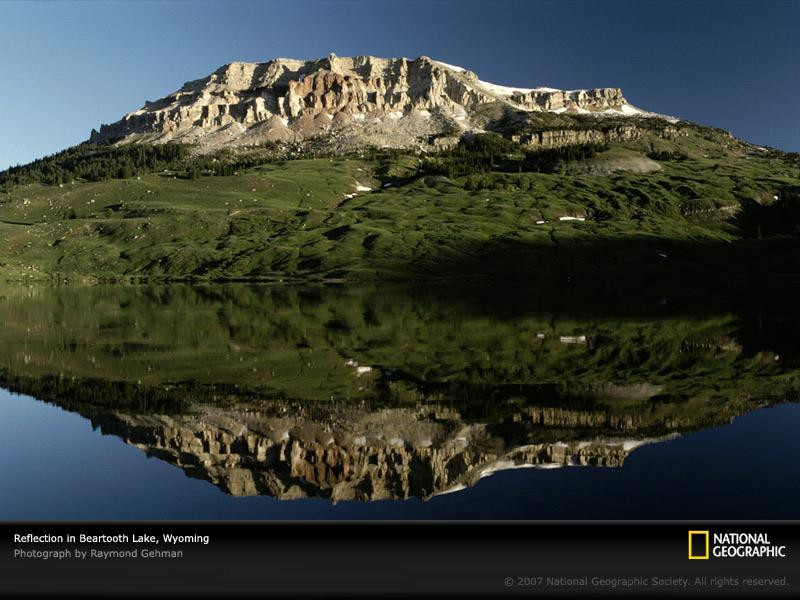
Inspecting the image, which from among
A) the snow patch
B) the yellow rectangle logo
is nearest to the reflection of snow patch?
the yellow rectangle logo

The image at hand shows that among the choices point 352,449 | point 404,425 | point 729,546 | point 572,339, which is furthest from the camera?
point 572,339

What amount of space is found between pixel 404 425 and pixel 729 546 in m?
23.0

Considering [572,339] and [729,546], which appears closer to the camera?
[729,546]

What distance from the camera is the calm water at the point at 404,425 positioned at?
24.1 m

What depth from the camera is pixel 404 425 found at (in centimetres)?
3438

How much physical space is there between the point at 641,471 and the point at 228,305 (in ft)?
349

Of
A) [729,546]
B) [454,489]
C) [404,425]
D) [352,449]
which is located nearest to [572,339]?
[404,425]

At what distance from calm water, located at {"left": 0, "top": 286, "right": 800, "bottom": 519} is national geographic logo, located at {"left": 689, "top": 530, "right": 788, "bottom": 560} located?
33.7 ft

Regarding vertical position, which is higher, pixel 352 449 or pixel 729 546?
pixel 352 449

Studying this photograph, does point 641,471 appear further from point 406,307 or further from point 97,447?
point 406,307

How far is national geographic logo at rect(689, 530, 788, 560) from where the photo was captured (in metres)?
12.1

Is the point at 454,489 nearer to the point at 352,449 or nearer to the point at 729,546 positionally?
the point at 352,449

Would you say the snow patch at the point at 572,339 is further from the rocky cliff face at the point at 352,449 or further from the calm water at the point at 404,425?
the rocky cliff face at the point at 352,449

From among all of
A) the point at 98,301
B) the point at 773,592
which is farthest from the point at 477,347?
the point at 98,301
